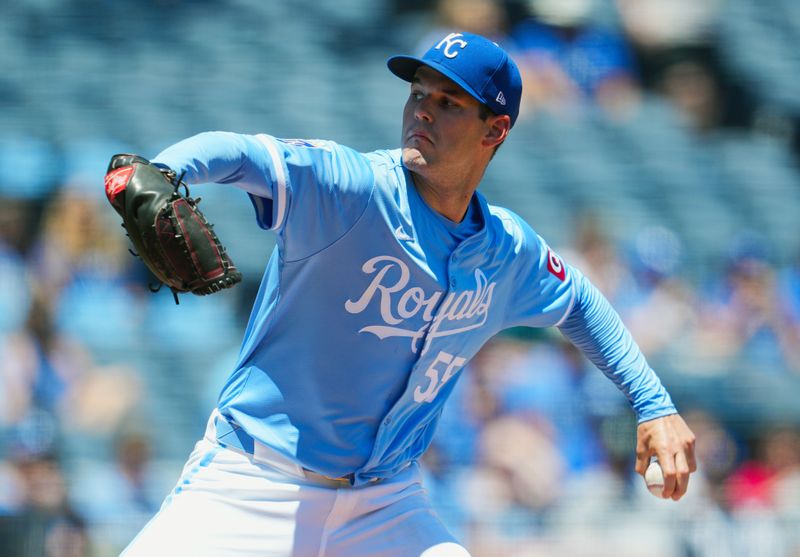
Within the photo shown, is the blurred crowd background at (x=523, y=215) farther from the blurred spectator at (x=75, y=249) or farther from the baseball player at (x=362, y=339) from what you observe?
the baseball player at (x=362, y=339)

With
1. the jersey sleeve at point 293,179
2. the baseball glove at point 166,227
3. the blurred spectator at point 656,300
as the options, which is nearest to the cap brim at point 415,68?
the jersey sleeve at point 293,179

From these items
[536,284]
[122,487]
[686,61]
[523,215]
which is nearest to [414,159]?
[536,284]

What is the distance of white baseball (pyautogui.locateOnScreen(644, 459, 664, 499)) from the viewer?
343cm

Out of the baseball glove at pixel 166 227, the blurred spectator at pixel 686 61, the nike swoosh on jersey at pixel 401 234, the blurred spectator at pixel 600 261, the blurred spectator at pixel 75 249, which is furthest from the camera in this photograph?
the blurred spectator at pixel 686 61

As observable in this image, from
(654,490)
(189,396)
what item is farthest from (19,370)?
(654,490)

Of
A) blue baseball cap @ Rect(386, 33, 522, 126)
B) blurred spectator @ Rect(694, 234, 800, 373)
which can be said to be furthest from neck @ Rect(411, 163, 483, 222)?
blurred spectator @ Rect(694, 234, 800, 373)

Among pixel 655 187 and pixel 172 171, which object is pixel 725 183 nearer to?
pixel 655 187

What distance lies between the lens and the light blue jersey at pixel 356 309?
120 inches

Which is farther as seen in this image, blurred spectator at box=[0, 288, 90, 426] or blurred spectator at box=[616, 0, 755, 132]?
blurred spectator at box=[616, 0, 755, 132]

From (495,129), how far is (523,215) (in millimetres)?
4337

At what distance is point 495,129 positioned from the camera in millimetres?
3590

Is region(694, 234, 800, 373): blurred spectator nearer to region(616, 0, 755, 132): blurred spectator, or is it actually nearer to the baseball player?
region(616, 0, 755, 132): blurred spectator

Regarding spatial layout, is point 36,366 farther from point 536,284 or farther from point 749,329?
point 749,329

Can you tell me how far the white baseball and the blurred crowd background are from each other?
277 centimetres
